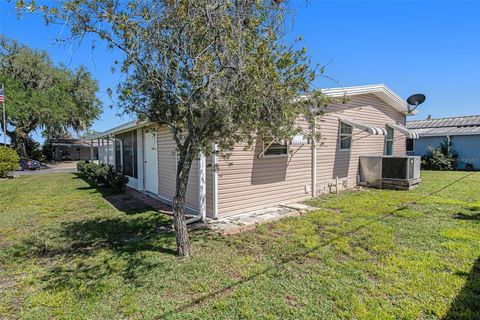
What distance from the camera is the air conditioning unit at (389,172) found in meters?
10.0

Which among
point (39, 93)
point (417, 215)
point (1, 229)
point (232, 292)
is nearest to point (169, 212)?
point (1, 229)

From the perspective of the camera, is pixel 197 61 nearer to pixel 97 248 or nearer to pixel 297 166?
pixel 97 248

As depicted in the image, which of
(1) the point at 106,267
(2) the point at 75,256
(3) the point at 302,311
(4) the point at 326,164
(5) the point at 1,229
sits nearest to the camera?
(3) the point at 302,311

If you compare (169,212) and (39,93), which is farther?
(39,93)

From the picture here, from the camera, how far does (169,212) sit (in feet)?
23.9

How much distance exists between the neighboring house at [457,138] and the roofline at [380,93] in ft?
27.0

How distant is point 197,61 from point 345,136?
803 cm

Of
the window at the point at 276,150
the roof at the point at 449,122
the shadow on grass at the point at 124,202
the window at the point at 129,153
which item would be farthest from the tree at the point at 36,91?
the roof at the point at 449,122

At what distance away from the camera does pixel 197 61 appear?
3436 millimetres

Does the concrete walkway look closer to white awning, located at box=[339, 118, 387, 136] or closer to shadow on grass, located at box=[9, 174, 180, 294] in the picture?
shadow on grass, located at box=[9, 174, 180, 294]

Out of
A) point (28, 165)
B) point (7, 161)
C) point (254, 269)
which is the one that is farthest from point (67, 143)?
point (254, 269)

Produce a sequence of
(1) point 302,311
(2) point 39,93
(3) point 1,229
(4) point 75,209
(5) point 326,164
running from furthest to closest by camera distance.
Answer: (2) point 39,93 → (5) point 326,164 → (4) point 75,209 → (3) point 1,229 → (1) point 302,311

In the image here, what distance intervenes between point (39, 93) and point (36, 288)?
29.7 metres

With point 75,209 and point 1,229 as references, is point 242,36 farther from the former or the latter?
point 75,209
